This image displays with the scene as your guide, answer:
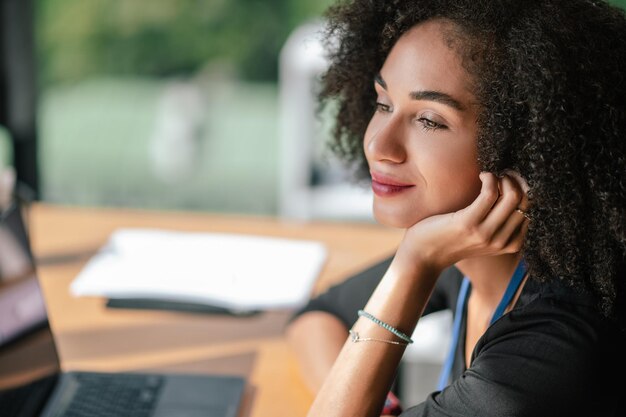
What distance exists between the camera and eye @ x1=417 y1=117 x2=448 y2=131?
1.25 metres

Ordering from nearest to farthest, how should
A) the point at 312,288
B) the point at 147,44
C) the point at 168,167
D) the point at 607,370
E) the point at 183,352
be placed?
1. the point at 607,370
2. the point at 183,352
3. the point at 312,288
4. the point at 168,167
5. the point at 147,44

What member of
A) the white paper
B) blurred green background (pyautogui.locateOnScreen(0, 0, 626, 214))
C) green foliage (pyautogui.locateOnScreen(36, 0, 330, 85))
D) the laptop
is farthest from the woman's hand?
green foliage (pyautogui.locateOnScreen(36, 0, 330, 85))

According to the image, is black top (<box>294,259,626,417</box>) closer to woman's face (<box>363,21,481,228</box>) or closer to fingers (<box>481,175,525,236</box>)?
fingers (<box>481,175,525,236</box>)

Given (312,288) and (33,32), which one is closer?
(312,288)

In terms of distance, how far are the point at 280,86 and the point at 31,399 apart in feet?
15.4

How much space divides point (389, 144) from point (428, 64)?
0.41 ft

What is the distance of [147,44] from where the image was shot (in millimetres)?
5711

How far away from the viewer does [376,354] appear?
1238 millimetres

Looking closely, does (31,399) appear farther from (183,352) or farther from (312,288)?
(312,288)

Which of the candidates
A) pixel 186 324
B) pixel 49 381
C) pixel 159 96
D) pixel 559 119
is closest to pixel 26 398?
pixel 49 381

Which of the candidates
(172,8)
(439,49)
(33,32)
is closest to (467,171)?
(439,49)

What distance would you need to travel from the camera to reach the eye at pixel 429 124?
1.25m

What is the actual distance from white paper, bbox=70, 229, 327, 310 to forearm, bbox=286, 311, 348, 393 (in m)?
0.16

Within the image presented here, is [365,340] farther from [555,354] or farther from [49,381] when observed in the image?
[49,381]
